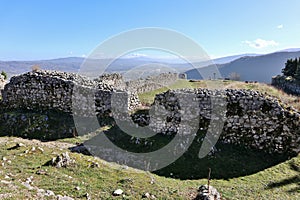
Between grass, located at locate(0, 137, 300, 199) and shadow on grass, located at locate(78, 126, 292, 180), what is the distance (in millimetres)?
401

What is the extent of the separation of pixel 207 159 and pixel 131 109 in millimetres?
6957

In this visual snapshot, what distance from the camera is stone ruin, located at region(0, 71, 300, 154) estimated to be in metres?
14.2

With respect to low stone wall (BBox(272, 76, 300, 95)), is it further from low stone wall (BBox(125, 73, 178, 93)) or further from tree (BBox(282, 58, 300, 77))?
low stone wall (BBox(125, 73, 178, 93))

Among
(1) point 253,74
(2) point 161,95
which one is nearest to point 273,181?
(2) point 161,95

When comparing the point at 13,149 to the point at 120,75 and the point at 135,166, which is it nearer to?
the point at 135,166

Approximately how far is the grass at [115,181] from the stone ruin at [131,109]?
88.7 inches

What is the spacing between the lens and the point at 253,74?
285 feet

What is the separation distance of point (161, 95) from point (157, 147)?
12.1 feet

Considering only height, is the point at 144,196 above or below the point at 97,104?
below

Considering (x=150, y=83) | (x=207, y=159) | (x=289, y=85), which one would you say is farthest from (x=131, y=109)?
(x=289, y=85)

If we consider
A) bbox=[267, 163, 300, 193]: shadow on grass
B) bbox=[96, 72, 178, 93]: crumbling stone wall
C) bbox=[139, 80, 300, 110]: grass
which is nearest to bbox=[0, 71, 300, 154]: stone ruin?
bbox=[267, 163, 300, 193]: shadow on grass

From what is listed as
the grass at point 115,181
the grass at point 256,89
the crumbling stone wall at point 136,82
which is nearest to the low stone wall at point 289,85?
the grass at point 256,89

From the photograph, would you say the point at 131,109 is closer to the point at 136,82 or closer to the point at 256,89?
the point at 136,82

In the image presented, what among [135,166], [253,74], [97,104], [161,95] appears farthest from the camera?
[253,74]
